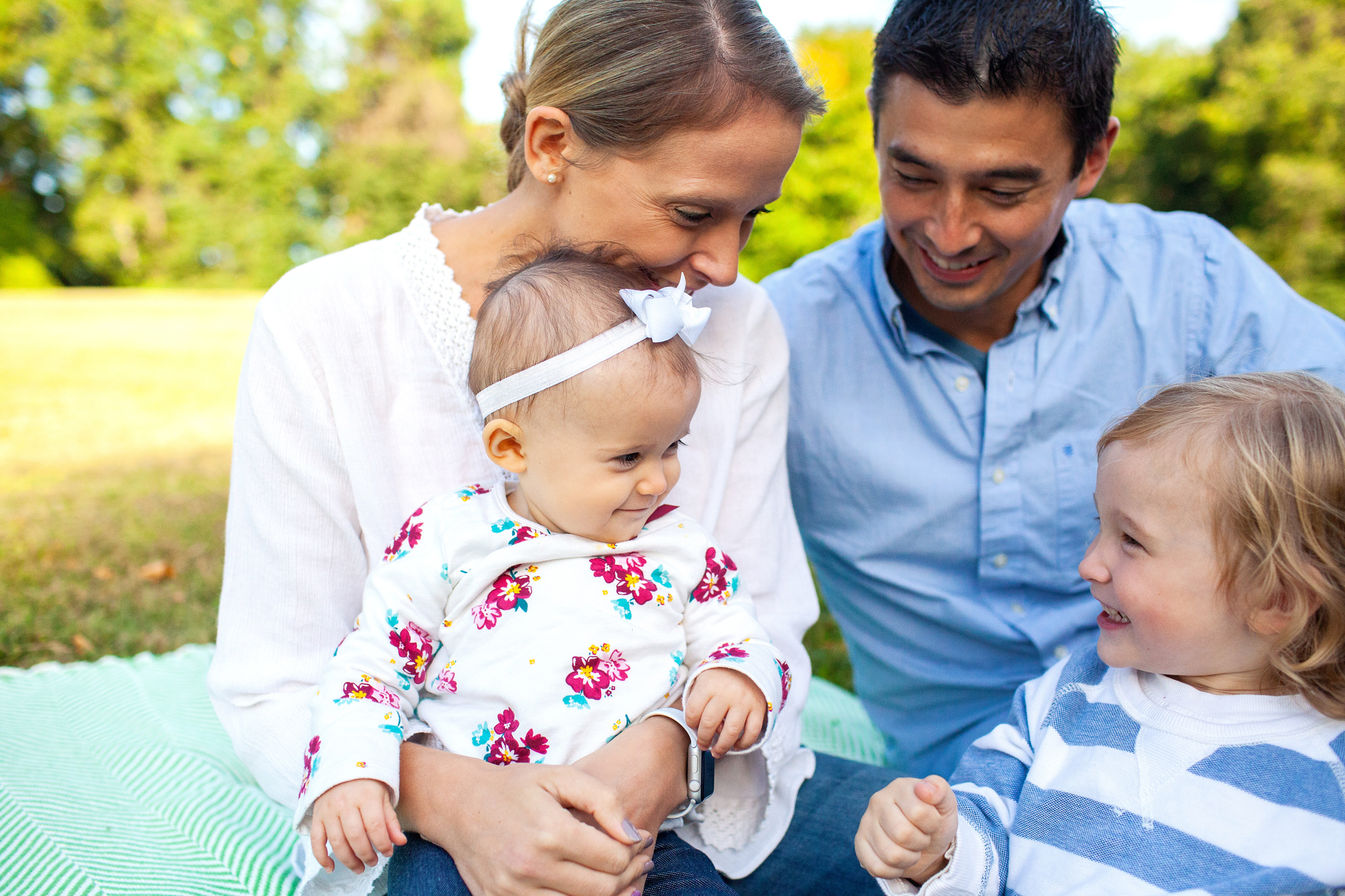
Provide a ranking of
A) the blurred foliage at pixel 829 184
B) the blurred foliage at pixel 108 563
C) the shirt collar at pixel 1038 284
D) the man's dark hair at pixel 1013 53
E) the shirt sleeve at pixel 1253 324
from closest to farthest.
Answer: the man's dark hair at pixel 1013 53, the shirt sleeve at pixel 1253 324, the shirt collar at pixel 1038 284, the blurred foliage at pixel 108 563, the blurred foliage at pixel 829 184

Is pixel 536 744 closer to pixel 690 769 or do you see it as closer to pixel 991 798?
pixel 690 769

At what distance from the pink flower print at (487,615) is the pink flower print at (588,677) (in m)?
0.16

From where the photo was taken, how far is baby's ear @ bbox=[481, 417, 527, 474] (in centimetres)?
179

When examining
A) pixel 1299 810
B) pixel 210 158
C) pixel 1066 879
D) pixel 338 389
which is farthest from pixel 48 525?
pixel 210 158

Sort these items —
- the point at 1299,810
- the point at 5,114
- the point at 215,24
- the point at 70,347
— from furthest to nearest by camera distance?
the point at 215,24, the point at 5,114, the point at 70,347, the point at 1299,810

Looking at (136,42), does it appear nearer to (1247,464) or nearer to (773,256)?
(773,256)

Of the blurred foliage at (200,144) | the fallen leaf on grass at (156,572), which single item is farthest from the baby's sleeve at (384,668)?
the blurred foliage at (200,144)

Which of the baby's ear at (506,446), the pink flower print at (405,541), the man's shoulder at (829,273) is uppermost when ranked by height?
the man's shoulder at (829,273)

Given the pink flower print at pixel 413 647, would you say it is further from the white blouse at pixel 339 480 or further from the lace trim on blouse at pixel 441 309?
the lace trim on blouse at pixel 441 309

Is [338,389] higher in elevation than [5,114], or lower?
higher

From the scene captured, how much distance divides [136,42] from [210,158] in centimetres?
436

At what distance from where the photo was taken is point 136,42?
2886 centimetres

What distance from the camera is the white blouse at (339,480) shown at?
1952 millimetres

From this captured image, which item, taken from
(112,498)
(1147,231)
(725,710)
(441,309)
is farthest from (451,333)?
(112,498)
